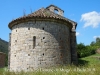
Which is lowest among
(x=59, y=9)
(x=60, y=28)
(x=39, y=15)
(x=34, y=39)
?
(x=34, y=39)

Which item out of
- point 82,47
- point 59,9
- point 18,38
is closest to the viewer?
point 18,38

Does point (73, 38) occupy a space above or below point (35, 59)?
above

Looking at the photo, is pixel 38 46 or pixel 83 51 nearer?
pixel 38 46

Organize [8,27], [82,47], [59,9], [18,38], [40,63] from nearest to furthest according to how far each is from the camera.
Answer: [40,63] → [18,38] → [8,27] → [59,9] → [82,47]

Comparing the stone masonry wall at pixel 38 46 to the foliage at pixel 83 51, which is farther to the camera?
the foliage at pixel 83 51

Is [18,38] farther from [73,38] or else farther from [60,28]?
Result: [73,38]

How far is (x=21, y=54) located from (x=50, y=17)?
133 inches

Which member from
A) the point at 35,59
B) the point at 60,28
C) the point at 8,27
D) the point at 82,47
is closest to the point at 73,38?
the point at 60,28

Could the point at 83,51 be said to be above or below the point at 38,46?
below

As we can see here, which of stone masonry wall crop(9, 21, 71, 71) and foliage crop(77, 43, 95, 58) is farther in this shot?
foliage crop(77, 43, 95, 58)

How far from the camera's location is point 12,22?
13195 millimetres

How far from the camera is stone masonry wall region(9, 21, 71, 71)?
38.8 feet

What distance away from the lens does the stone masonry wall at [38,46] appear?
1183 cm

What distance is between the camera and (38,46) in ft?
39.1
